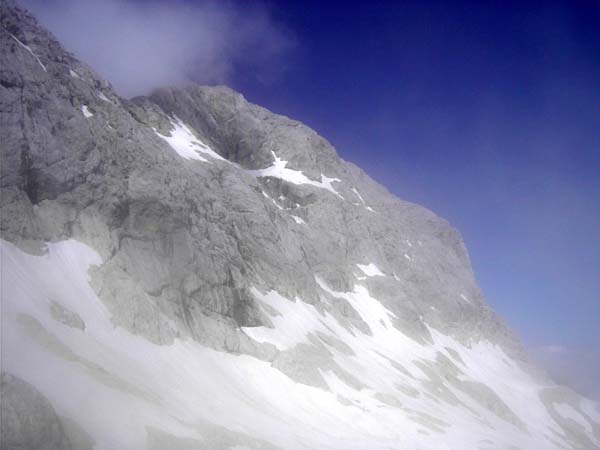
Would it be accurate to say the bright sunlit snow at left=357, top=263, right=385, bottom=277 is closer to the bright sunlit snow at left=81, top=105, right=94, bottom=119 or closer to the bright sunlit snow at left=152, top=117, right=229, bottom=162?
the bright sunlit snow at left=152, top=117, right=229, bottom=162

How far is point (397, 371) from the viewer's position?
66.9 meters

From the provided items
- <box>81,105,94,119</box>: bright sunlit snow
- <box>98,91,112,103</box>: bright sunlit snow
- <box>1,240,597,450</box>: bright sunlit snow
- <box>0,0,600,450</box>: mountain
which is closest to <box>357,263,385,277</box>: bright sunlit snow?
<box>0,0,600,450</box>: mountain

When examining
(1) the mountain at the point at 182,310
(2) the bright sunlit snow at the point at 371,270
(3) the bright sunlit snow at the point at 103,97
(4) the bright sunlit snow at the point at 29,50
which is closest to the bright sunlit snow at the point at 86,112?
(1) the mountain at the point at 182,310

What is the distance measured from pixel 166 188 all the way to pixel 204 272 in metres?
9.73

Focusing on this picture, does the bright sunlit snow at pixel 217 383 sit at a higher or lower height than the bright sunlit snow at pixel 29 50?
lower

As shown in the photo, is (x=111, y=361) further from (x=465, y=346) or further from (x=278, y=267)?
(x=465, y=346)

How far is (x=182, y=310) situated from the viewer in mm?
44656

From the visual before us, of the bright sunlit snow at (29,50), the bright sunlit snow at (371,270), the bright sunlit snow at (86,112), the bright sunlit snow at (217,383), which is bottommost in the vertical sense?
the bright sunlit snow at (217,383)

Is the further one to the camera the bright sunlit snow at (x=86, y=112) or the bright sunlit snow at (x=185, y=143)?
the bright sunlit snow at (x=185, y=143)

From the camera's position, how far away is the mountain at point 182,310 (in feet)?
93.9

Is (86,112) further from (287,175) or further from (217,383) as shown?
(287,175)

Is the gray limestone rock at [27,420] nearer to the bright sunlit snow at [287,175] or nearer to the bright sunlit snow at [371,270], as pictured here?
the bright sunlit snow at [371,270]

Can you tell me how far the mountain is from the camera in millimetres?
28625

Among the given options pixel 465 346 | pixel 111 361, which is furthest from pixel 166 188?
pixel 465 346
